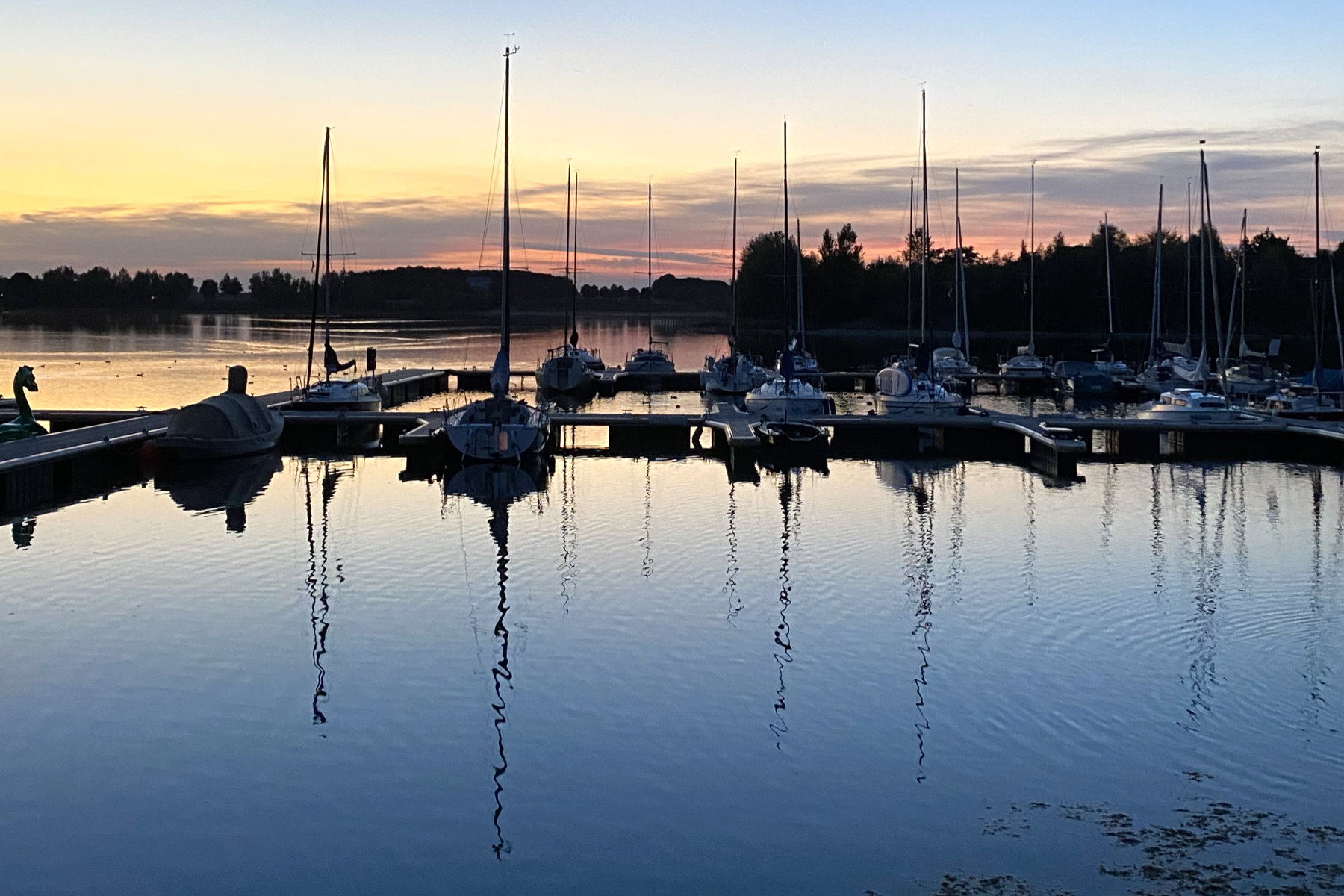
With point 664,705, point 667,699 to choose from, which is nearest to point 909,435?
point 667,699

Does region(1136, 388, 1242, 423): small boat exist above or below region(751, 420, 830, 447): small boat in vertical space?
above

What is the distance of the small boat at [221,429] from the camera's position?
Answer: 32.5 metres

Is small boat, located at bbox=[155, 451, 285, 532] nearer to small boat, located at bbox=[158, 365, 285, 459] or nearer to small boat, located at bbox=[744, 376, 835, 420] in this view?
small boat, located at bbox=[158, 365, 285, 459]

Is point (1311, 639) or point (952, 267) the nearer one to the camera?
point (1311, 639)

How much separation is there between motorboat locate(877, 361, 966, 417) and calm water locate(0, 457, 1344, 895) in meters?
14.2

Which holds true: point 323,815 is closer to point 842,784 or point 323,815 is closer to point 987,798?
point 842,784

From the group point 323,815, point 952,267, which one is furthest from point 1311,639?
point 952,267

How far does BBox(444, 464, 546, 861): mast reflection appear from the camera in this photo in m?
11.8

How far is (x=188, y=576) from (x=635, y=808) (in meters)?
11.8

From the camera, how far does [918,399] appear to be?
41188mm

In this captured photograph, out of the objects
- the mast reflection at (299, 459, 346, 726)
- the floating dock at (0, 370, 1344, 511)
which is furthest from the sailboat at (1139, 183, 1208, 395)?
the mast reflection at (299, 459, 346, 726)

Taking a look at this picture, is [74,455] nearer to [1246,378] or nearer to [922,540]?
[922,540]

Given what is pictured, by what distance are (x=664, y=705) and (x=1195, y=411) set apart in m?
29.5

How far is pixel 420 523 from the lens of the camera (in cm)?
2591
